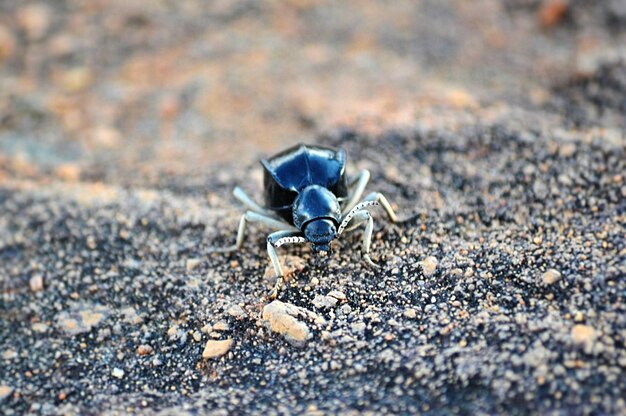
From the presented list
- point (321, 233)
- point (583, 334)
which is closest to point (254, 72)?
point (321, 233)

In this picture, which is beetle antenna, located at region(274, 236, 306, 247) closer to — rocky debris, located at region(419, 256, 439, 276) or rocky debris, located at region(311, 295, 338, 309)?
rocky debris, located at region(311, 295, 338, 309)

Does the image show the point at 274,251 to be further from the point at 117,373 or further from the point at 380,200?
the point at 117,373

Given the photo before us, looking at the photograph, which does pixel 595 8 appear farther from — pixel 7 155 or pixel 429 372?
pixel 7 155

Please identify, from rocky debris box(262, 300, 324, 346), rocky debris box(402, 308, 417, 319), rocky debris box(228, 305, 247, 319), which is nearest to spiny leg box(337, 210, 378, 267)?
rocky debris box(402, 308, 417, 319)

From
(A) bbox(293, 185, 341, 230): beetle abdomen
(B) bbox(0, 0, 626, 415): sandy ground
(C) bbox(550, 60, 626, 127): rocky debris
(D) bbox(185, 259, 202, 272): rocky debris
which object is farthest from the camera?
(C) bbox(550, 60, 626, 127): rocky debris

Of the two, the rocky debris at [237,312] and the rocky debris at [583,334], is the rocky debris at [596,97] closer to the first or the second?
the rocky debris at [583,334]

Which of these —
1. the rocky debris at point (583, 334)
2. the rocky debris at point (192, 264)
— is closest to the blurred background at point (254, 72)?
the rocky debris at point (192, 264)
